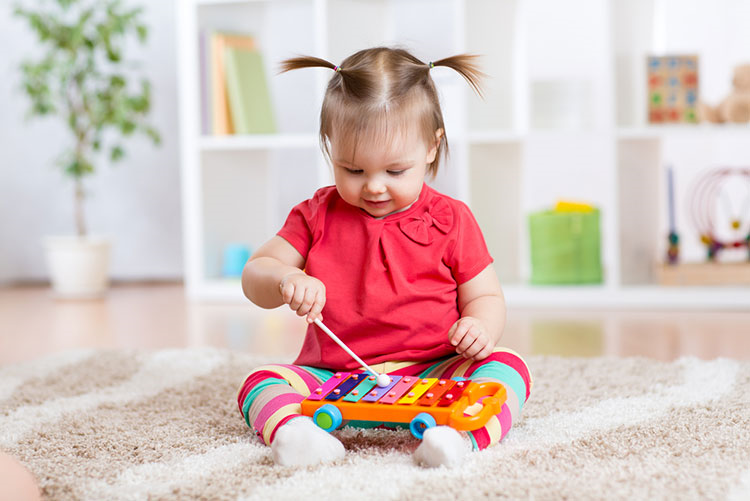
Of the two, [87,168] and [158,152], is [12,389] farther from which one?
[158,152]

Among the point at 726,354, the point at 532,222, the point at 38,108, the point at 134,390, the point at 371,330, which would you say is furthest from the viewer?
the point at 38,108

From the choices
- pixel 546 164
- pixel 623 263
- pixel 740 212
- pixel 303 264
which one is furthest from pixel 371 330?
pixel 740 212

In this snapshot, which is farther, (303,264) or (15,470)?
(303,264)

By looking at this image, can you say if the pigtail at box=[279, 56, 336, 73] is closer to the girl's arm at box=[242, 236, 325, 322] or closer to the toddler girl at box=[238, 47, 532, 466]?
the toddler girl at box=[238, 47, 532, 466]

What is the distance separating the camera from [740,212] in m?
2.52

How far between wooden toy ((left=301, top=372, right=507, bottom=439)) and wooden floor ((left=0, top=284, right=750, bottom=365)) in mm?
624

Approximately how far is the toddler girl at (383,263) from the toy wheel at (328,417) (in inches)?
1.7

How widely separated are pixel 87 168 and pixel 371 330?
175 centimetres

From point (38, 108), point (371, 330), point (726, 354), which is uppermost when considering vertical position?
point (38, 108)

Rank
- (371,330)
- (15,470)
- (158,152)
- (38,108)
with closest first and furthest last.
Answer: (15,470)
(371,330)
(38,108)
(158,152)

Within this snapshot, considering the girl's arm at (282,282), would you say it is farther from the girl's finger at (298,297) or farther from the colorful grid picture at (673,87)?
the colorful grid picture at (673,87)

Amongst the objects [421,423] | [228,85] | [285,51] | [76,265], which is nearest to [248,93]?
[228,85]

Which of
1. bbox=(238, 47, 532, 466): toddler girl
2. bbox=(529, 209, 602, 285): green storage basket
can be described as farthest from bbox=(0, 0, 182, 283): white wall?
bbox=(238, 47, 532, 466): toddler girl

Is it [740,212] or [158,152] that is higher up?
[158,152]
